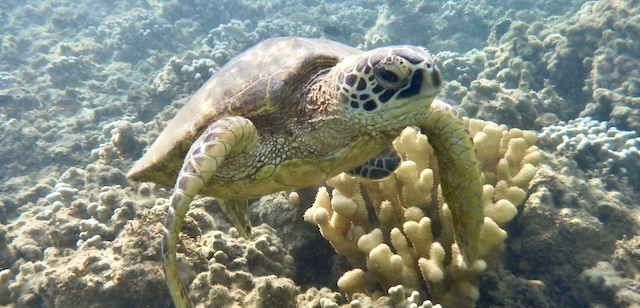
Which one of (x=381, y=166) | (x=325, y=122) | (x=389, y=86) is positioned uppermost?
(x=389, y=86)

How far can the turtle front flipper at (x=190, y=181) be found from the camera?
2.03m

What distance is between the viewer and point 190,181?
6.67 feet

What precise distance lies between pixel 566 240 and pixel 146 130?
6.33m

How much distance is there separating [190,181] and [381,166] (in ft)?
4.68

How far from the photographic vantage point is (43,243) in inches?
175

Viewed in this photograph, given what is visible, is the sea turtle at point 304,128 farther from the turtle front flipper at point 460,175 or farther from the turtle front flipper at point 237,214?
the turtle front flipper at point 237,214

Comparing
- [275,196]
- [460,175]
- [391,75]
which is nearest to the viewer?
[391,75]

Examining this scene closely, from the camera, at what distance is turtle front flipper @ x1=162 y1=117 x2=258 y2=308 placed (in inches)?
79.7

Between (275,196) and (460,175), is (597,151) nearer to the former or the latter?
(460,175)

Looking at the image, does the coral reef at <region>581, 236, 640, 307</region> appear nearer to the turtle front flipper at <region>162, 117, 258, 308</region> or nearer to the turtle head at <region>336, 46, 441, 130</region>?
the turtle head at <region>336, 46, 441, 130</region>

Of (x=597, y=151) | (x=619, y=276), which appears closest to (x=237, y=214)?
(x=619, y=276)

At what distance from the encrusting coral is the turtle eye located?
109 centimetres

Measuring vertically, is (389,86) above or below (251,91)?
above

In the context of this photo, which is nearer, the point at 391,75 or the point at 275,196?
the point at 391,75
